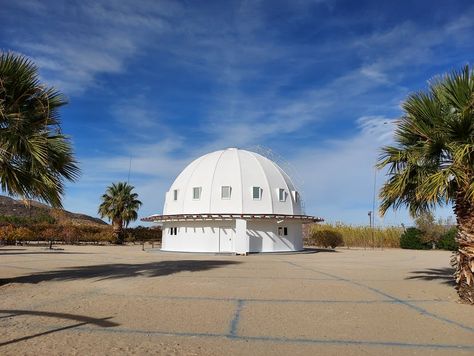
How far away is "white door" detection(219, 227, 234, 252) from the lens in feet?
119

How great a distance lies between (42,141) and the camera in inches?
489

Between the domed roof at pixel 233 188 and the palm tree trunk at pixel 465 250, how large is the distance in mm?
25868

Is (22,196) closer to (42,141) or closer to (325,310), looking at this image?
(42,141)

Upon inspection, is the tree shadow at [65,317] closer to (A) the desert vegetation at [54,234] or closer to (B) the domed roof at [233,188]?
(B) the domed roof at [233,188]

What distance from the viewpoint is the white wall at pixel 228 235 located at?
36531mm

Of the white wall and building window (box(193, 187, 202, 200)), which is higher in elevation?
building window (box(193, 187, 202, 200))

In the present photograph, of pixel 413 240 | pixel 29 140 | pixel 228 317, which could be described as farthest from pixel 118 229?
pixel 228 317

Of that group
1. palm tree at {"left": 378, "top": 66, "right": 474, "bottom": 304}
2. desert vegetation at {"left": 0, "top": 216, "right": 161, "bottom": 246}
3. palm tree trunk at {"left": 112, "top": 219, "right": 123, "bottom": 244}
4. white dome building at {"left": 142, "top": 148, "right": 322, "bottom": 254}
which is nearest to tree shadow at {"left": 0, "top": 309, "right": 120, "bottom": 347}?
palm tree at {"left": 378, "top": 66, "right": 474, "bottom": 304}

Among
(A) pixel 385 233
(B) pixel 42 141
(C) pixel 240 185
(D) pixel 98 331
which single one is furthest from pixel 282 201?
(D) pixel 98 331

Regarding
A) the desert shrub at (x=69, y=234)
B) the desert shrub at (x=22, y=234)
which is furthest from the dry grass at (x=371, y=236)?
the desert shrub at (x=22, y=234)

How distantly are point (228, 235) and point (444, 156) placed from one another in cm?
2588

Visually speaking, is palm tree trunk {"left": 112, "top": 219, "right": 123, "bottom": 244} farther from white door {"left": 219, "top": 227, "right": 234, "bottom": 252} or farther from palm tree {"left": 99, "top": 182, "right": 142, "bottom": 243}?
white door {"left": 219, "top": 227, "right": 234, "bottom": 252}

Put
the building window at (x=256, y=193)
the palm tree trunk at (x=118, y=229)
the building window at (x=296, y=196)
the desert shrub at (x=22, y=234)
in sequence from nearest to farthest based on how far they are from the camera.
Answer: the building window at (x=256, y=193) → the building window at (x=296, y=196) → the desert shrub at (x=22, y=234) → the palm tree trunk at (x=118, y=229)

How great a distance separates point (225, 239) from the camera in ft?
120
